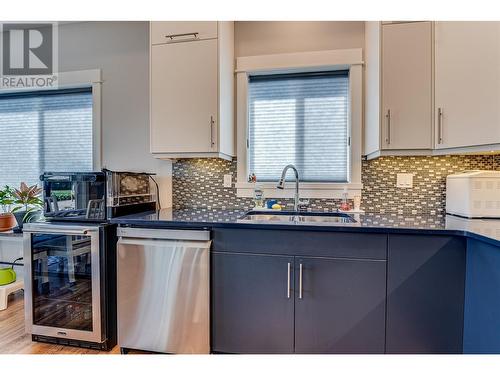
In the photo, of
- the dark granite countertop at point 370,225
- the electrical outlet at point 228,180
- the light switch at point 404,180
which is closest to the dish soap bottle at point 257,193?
the electrical outlet at point 228,180

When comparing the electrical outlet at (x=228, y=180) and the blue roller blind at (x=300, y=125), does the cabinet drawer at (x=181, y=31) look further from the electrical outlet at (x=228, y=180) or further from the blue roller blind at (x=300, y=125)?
the electrical outlet at (x=228, y=180)

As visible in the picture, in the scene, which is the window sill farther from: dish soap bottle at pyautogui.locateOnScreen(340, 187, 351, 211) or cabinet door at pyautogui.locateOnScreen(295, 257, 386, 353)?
cabinet door at pyautogui.locateOnScreen(295, 257, 386, 353)

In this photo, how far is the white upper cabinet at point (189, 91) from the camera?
6.66ft

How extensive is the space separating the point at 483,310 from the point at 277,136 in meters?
1.67

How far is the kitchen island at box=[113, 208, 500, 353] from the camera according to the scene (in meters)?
1.47

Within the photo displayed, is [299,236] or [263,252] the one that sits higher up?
[299,236]

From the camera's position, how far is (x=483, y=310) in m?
1.31

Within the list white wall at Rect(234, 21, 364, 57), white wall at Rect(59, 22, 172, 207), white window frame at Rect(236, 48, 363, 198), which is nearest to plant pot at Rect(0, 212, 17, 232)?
white wall at Rect(59, 22, 172, 207)

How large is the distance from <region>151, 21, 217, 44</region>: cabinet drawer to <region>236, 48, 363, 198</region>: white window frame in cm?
37

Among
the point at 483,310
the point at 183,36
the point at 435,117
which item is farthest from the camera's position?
the point at 183,36

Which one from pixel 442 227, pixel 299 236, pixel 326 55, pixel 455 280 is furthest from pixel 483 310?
pixel 326 55

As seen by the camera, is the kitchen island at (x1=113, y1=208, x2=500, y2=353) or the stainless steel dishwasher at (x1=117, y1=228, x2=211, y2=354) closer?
the kitchen island at (x1=113, y1=208, x2=500, y2=353)

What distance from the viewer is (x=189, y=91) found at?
2.06 meters
